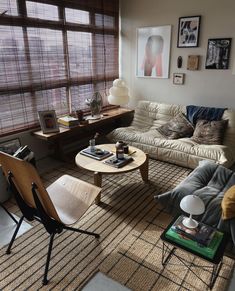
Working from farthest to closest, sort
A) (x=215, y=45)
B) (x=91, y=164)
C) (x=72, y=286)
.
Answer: (x=215, y=45)
(x=91, y=164)
(x=72, y=286)

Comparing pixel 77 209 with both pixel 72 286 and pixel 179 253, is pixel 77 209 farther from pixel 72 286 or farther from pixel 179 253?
pixel 179 253

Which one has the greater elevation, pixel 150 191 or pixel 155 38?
pixel 155 38

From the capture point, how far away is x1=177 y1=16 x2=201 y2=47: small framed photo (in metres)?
3.59

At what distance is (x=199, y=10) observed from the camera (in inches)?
139

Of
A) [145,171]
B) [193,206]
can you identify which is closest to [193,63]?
[145,171]

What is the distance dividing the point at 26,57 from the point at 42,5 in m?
0.70

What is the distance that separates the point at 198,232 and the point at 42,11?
311cm

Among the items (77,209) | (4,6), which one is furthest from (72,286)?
(4,6)

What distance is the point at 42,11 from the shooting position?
122 inches

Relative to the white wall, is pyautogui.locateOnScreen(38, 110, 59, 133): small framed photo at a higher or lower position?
lower

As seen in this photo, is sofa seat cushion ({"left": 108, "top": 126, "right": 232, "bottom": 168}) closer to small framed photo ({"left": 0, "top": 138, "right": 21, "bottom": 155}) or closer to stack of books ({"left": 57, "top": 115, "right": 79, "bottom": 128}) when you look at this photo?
stack of books ({"left": 57, "top": 115, "right": 79, "bottom": 128})

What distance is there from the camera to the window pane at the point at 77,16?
11.3 ft

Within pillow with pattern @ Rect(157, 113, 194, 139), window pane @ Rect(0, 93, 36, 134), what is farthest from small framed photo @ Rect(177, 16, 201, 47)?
window pane @ Rect(0, 93, 36, 134)

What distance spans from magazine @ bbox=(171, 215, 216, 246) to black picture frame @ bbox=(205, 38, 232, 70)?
8.84ft
